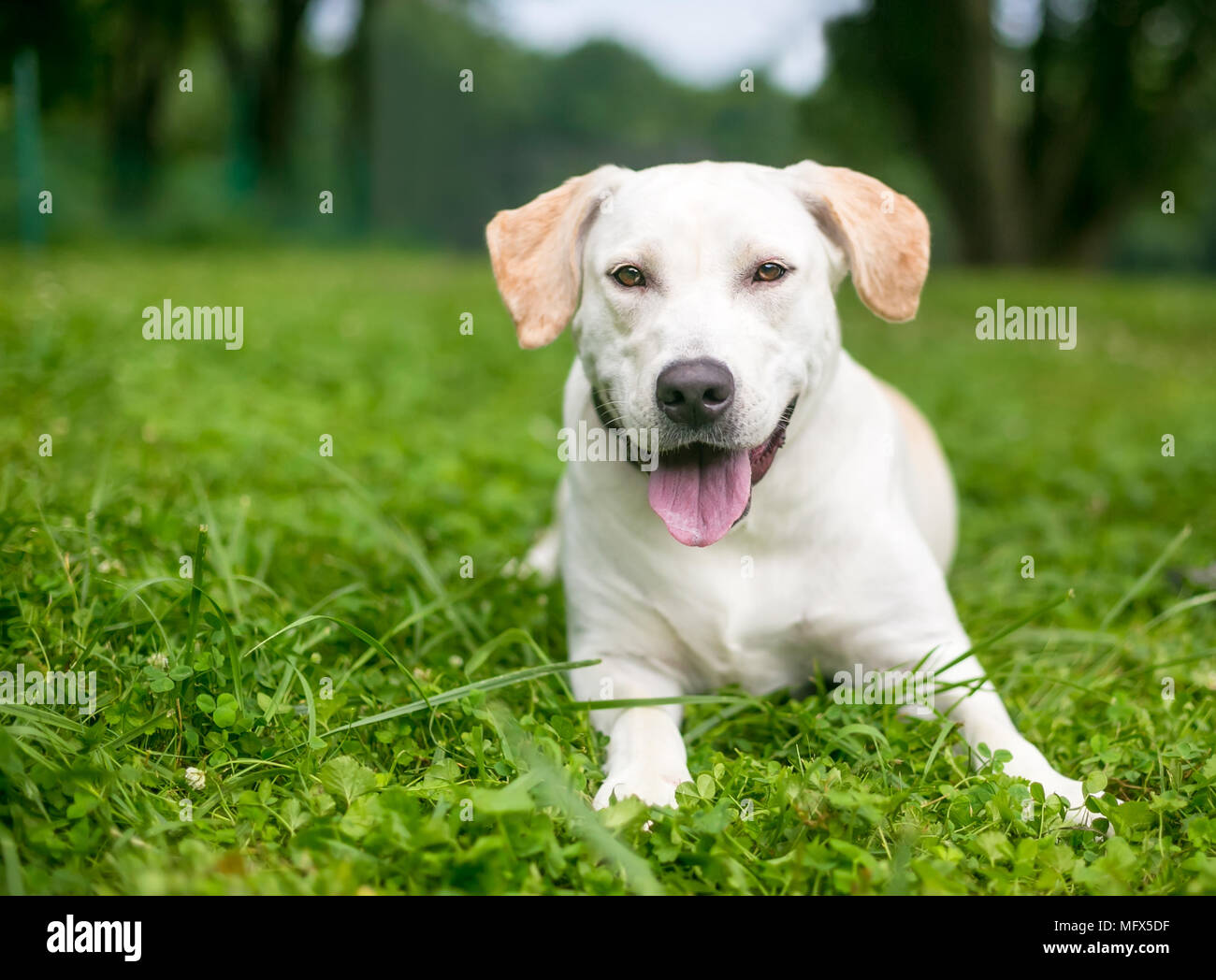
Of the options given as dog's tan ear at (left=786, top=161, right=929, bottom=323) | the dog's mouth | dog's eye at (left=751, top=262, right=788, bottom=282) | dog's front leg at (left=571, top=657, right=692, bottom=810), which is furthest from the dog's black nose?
dog's front leg at (left=571, top=657, right=692, bottom=810)

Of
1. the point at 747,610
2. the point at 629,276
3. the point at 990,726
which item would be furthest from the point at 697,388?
the point at 990,726

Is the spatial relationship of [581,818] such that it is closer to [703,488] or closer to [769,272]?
[703,488]

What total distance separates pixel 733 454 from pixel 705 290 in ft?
1.25

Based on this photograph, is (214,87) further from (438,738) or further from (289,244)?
(438,738)

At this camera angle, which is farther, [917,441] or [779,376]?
[917,441]

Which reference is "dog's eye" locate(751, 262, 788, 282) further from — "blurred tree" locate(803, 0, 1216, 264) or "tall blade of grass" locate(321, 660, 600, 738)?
"blurred tree" locate(803, 0, 1216, 264)

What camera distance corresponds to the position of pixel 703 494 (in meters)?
2.57

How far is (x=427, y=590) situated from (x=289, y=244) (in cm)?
1649

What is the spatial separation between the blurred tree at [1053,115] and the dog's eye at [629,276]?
626 inches

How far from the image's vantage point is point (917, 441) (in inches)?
149

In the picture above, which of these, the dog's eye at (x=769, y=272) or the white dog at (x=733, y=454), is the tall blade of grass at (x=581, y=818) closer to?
the white dog at (x=733, y=454)

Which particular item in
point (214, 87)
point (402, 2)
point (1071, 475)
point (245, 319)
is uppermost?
point (214, 87)

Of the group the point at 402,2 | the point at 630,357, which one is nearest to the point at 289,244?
the point at 402,2

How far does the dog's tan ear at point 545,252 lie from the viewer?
2.76 meters
